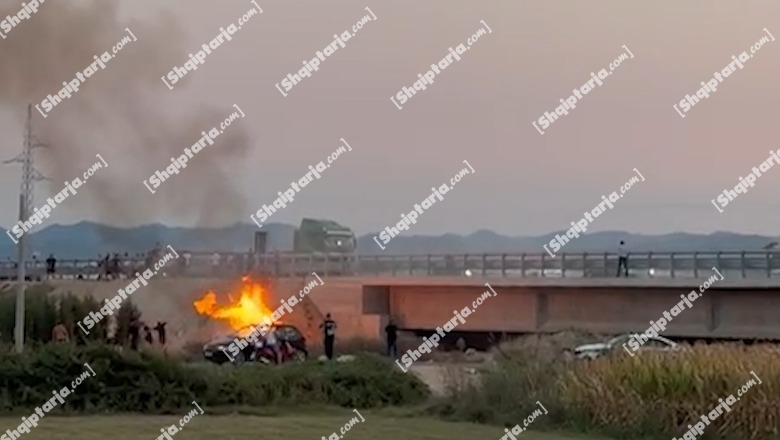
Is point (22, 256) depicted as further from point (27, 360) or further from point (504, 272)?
point (504, 272)

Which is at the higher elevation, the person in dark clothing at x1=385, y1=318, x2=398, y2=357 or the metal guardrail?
the metal guardrail

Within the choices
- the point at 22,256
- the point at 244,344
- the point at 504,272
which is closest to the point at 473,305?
the point at 504,272

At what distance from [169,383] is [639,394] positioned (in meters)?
8.16

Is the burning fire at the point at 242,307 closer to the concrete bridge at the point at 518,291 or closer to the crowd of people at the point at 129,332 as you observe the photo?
the concrete bridge at the point at 518,291

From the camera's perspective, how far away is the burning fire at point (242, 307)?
4800 centimetres

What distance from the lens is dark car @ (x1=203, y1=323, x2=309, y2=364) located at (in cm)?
3625

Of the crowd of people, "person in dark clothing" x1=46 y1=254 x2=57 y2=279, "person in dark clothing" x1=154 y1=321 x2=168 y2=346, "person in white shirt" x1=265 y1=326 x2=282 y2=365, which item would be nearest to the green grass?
the crowd of people

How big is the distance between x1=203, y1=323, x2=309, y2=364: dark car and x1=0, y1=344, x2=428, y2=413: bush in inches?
469

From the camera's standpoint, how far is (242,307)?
49.0m

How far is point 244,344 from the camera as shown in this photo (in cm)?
3662

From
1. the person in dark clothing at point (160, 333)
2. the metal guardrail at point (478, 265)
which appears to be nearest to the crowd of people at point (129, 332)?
the person in dark clothing at point (160, 333)

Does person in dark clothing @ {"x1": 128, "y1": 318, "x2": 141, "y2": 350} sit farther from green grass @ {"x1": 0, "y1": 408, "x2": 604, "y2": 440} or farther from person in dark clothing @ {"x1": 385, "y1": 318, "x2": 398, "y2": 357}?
green grass @ {"x1": 0, "y1": 408, "x2": 604, "y2": 440}

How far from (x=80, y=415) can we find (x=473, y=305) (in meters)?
28.2

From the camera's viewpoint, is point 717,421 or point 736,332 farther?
point 736,332
